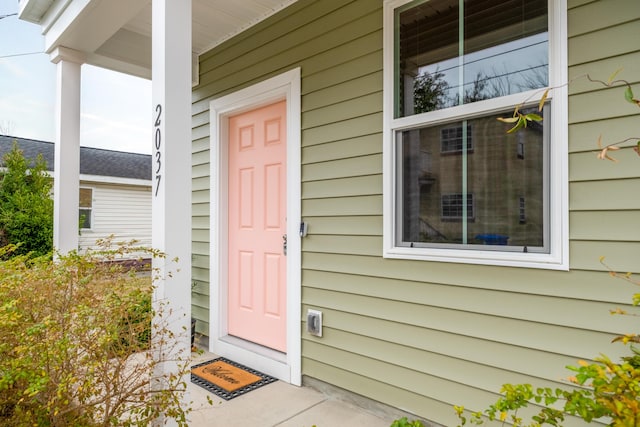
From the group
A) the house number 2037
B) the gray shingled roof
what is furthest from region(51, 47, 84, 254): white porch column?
the gray shingled roof

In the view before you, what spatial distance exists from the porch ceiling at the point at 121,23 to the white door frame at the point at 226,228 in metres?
0.55

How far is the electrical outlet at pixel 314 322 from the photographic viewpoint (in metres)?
2.62

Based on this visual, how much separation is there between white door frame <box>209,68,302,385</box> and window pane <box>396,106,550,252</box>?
2.86 ft

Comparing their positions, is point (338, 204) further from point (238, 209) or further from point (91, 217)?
point (91, 217)

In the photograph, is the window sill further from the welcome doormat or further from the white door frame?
the welcome doormat

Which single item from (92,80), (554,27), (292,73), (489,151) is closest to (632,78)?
(554,27)

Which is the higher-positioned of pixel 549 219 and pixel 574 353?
pixel 549 219

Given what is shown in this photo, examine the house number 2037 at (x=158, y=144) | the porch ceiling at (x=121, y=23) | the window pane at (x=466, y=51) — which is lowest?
the house number 2037 at (x=158, y=144)

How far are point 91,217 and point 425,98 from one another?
35.1ft

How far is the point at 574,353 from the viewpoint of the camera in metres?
1.67

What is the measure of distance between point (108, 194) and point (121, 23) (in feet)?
29.8

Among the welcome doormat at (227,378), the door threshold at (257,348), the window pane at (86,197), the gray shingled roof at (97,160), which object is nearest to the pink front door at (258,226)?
the door threshold at (257,348)

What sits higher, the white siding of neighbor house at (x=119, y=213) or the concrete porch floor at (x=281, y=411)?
the white siding of neighbor house at (x=119, y=213)

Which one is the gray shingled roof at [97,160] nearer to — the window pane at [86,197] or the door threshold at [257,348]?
the window pane at [86,197]
